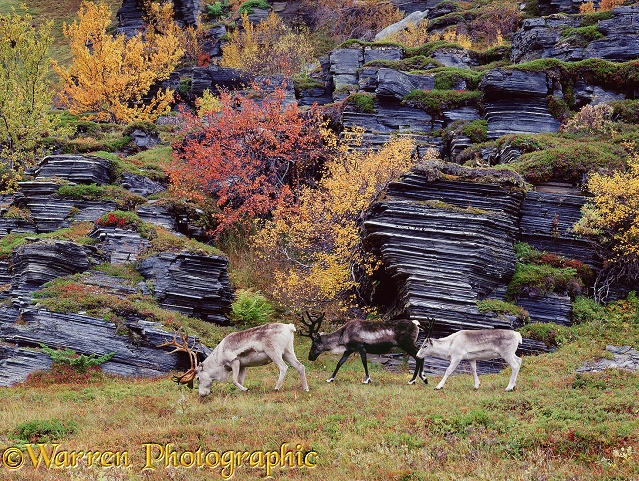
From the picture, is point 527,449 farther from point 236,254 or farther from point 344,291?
point 236,254

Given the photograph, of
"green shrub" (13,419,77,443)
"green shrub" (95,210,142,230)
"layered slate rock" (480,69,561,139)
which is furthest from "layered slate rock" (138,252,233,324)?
"layered slate rock" (480,69,561,139)

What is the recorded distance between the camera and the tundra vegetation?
966cm

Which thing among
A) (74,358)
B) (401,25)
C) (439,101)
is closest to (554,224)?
(439,101)

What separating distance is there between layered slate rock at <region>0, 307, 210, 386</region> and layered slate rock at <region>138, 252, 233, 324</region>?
3.21m

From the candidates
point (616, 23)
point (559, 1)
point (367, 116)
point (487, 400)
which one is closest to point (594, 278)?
point (487, 400)

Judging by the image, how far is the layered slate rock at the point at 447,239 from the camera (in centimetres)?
2045

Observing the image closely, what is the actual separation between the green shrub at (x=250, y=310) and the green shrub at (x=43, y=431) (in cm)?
1104

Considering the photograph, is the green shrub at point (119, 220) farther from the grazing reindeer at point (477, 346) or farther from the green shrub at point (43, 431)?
the grazing reindeer at point (477, 346)

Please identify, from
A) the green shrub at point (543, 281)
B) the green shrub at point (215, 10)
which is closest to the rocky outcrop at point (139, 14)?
the green shrub at point (215, 10)

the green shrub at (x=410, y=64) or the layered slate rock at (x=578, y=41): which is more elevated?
the layered slate rock at (x=578, y=41)

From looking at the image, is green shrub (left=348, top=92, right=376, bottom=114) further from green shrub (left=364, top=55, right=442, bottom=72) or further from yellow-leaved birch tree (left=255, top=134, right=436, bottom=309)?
yellow-leaved birch tree (left=255, top=134, right=436, bottom=309)

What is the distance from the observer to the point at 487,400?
12.4 metres

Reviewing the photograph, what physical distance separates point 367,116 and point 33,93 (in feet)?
73.6

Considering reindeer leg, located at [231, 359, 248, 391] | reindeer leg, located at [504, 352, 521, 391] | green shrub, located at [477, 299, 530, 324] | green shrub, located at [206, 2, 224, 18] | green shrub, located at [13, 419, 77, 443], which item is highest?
green shrub, located at [206, 2, 224, 18]
